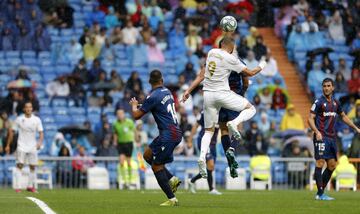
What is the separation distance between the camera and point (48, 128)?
3569cm

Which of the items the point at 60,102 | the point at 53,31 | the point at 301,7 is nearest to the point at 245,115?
the point at 60,102

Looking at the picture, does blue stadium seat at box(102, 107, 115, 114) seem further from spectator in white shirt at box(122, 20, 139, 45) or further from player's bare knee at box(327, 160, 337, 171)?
player's bare knee at box(327, 160, 337, 171)

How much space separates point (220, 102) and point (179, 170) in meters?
12.1

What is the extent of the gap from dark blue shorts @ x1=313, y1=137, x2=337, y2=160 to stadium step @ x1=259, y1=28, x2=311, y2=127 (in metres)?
14.7

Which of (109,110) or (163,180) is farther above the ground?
(109,110)

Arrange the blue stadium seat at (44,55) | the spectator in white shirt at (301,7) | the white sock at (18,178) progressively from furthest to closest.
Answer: the spectator in white shirt at (301,7)
the blue stadium seat at (44,55)
the white sock at (18,178)

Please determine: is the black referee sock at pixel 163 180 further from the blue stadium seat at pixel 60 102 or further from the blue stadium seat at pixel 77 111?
the blue stadium seat at pixel 60 102

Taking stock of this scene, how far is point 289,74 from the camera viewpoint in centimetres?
4116

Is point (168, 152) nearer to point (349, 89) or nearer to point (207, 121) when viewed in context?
point (207, 121)

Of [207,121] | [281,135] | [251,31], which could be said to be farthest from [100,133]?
[207,121]

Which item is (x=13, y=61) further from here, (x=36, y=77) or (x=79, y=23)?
(x=79, y=23)

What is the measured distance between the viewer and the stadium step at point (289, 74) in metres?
39.6

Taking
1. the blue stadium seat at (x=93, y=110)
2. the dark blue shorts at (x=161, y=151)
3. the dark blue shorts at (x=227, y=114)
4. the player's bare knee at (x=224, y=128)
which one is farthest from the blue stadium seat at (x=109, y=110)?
the dark blue shorts at (x=161, y=151)

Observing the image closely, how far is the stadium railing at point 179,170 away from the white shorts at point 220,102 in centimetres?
1151
